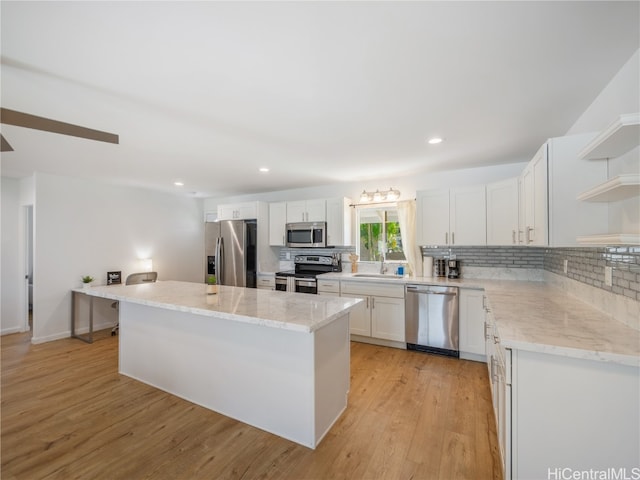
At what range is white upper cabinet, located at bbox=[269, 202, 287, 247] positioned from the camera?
5.00 m

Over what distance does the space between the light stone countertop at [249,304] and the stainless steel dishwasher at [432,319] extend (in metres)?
1.59

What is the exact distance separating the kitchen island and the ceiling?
1494 mm

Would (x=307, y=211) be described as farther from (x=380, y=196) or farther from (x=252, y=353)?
(x=252, y=353)

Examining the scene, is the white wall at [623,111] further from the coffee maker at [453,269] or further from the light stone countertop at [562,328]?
the coffee maker at [453,269]

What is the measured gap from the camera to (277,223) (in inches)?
200

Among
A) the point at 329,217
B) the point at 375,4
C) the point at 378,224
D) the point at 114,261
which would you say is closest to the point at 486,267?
the point at 378,224

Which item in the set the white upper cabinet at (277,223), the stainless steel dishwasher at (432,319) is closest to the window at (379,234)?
the stainless steel dishwasher at (432,319)

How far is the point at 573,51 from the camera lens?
149 cm

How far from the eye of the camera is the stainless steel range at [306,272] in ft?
14.3

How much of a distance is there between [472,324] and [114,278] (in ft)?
17.8

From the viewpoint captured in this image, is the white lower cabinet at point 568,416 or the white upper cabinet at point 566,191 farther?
the white upper cabinet at point 566,191

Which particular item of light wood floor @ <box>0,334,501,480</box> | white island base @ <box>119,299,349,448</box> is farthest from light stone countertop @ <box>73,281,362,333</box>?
light wood floor @ <box>0,334,501,480</box>

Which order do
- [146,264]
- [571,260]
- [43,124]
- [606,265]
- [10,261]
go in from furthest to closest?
[146,264], [10,261], [571,260], [606,265], [43,124]

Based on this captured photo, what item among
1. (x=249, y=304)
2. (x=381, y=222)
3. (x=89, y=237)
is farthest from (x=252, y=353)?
(x=89, y=237)
